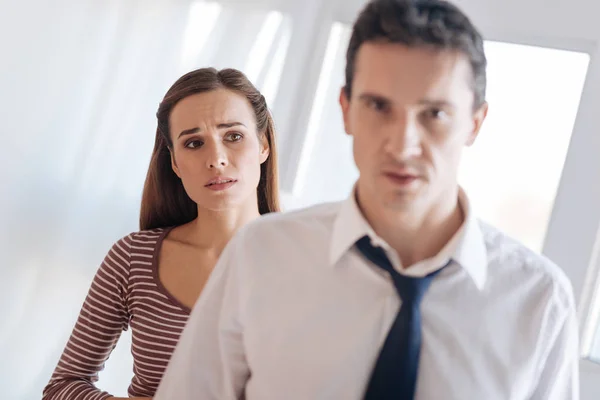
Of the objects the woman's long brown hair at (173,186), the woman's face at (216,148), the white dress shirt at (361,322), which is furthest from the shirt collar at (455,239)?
the woman's long brown hair at (173,186)

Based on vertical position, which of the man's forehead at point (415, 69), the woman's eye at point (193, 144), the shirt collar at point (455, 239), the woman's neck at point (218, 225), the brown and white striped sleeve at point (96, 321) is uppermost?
the man's forehead at point (415, 69)

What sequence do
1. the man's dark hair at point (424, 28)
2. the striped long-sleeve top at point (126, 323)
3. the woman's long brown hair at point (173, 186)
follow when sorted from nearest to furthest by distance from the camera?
1. the man's dark hair at point (424, 28)
2. the striped long-sleeve top at point (126, 323)
3. the woman's long brown hair at point (173, 186)

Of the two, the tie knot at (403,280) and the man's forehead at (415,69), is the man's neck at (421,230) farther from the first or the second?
the man's forehead at (415,69)

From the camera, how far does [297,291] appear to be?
1023mm

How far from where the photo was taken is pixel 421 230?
98 centimetres

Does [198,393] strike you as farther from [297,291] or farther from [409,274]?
[409,274]

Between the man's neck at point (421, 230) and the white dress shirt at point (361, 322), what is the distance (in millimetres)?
21

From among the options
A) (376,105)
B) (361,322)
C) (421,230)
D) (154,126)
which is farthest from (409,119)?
(154,126)

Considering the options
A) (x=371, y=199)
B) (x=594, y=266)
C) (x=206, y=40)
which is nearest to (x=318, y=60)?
(x=206, y=40)

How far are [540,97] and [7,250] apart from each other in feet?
4.24

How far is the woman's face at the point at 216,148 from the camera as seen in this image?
1.46 m

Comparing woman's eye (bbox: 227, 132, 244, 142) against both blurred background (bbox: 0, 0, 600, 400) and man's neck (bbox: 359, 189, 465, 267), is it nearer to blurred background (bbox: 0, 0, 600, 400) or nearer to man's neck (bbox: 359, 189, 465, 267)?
blurred background (bbox: 0, 0, 600, 400)

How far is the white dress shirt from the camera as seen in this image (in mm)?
979

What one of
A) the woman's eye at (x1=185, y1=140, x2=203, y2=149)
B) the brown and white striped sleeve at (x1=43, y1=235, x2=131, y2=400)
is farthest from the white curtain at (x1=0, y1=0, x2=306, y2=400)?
the woman's eye at (x1=185, y1=140, x2=203, y2=149)
